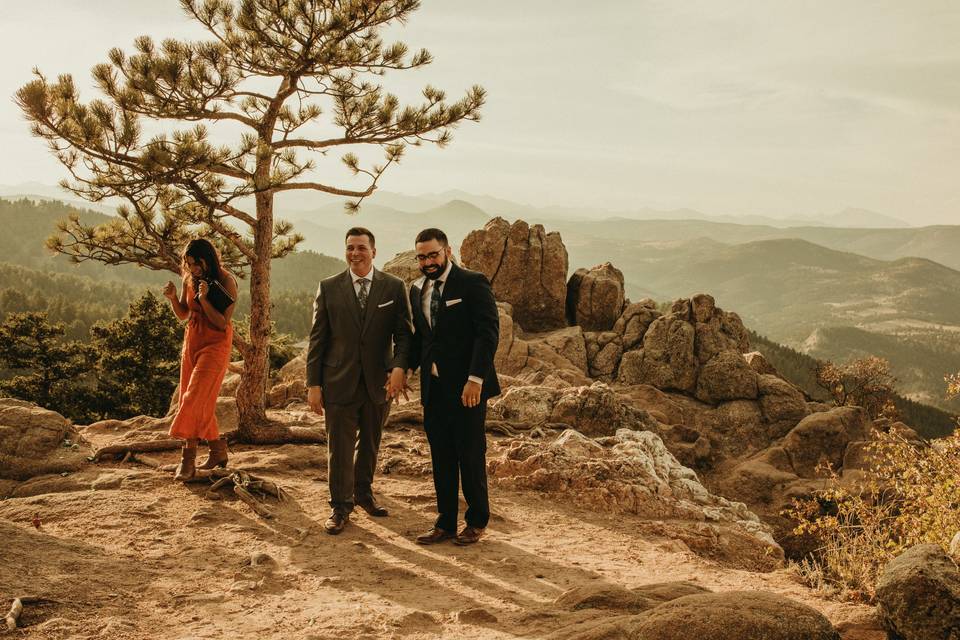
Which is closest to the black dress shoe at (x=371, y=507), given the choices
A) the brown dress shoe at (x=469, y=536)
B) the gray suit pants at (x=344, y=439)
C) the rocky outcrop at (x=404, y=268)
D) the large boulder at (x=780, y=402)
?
the gray suit pants at (x=344, y=439)

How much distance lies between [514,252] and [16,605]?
22.7 m

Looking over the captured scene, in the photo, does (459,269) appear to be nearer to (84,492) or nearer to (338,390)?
(338,390)

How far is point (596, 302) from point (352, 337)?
66.1 ft

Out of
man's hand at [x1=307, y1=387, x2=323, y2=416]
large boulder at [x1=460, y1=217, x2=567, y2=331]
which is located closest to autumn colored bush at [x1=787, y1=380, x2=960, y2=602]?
man's hand at [x1=307, y1=387, x2=323, y2=416]

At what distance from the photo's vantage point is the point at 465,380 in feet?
18.8

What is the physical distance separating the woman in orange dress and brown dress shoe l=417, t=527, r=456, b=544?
8.68 ft

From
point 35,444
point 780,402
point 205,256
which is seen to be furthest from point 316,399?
point 780,402

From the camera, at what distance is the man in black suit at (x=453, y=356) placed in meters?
5.68

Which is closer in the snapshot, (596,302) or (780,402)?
(780,402)

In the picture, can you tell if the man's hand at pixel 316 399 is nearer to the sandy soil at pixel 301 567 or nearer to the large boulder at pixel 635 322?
the sandy soil at pixel 301 567

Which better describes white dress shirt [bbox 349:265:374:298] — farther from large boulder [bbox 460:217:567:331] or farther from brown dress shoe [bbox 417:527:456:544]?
large boulder [bbox 460:217:567:331]

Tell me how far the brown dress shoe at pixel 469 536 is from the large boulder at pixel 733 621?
2.66 meters

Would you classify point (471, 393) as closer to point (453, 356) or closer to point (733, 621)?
point (453, 356)

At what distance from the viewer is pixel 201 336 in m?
7.02
